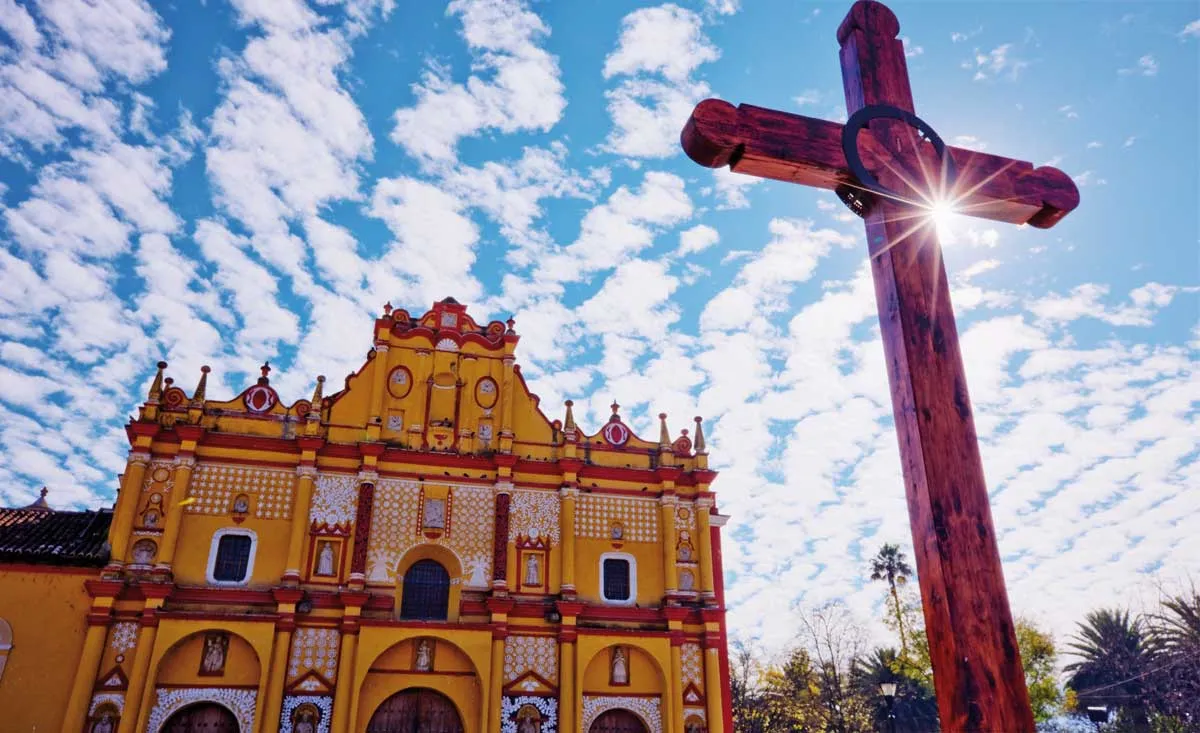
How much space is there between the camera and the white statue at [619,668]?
62.8ft

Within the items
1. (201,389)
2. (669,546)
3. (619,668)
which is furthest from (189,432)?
(669,546)

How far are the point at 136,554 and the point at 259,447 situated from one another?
10.7ft

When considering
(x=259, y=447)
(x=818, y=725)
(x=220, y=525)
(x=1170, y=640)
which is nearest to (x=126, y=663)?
(x=220, y=525)

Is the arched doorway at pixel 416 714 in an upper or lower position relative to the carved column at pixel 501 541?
lower

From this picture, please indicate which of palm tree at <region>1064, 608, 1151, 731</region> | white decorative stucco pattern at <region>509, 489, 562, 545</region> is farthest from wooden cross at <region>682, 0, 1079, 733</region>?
palm tree at <region>1064, 608, 1151, 731</region>

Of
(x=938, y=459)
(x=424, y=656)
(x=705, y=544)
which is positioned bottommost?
(x=938, y=459)

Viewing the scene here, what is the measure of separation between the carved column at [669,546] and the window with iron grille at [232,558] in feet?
31.0

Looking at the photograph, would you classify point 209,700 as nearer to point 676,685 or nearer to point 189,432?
point 189,432

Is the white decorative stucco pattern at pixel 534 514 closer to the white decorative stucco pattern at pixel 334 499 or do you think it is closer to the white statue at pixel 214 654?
the white decorative stucco pattern at pixel 334 499

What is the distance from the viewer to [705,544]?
21.0 m

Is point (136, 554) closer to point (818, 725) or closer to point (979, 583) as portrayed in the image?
point (979, 583)

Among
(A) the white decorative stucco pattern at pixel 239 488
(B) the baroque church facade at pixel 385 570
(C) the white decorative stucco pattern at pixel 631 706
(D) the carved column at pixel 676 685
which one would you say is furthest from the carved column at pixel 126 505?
(D) the carved column at pixel 676 685

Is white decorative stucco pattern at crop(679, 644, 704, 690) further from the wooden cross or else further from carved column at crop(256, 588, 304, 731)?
the wooden cross

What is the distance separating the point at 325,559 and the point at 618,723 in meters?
7.47
